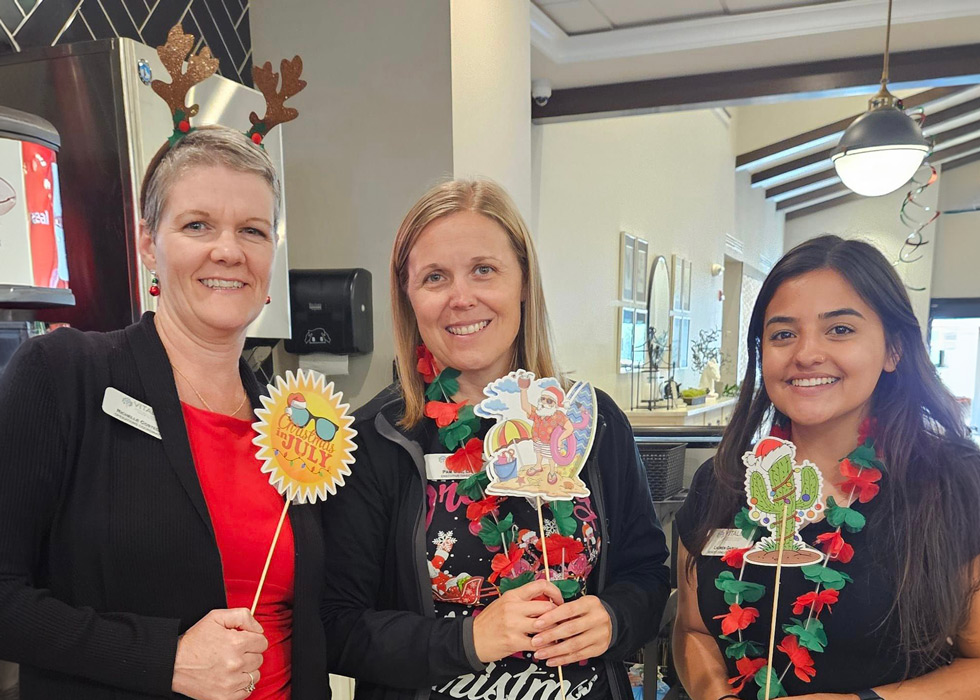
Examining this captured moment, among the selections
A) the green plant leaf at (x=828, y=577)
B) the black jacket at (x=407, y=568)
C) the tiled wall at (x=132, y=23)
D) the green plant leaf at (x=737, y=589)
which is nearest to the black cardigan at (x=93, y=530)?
the black jacket at (x=407, y=568)

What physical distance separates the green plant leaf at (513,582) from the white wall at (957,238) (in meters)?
12.4

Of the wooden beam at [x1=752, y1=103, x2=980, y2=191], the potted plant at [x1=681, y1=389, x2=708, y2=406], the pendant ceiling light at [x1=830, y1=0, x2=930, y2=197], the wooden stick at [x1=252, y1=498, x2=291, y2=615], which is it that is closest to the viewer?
the wooden stick at [x1=252, y1=498, x2=291, y2=615]

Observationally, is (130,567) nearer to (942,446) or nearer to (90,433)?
(90,433)

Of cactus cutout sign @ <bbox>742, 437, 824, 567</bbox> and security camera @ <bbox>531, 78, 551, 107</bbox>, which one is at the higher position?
security camera @ <bbox>531, 78, 551, 107</bbox>

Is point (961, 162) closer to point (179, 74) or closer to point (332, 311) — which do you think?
point (332, 311)

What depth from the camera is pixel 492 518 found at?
1.25 m

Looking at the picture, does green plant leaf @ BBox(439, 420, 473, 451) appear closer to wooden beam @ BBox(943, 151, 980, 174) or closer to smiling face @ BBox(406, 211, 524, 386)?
smiling face @ BBox(406, 211, 524, 386)

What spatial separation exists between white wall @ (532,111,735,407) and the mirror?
24 centimetres

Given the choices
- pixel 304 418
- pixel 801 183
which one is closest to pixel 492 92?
pixel 304 418

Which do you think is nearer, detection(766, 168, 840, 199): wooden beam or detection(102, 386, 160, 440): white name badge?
detection(102, 386, 160, 440): white name badge

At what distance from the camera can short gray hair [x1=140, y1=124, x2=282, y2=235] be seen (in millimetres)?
1162

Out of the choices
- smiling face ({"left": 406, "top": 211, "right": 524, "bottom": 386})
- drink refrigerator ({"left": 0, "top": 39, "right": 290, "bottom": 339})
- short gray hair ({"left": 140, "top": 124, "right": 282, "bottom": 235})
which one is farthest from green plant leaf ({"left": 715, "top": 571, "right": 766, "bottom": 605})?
drink refrigerator ({"left": 0, "top": 39, "right": 290, "bottom": 339})

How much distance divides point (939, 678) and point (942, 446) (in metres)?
0.39

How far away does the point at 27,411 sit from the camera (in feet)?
3.31
